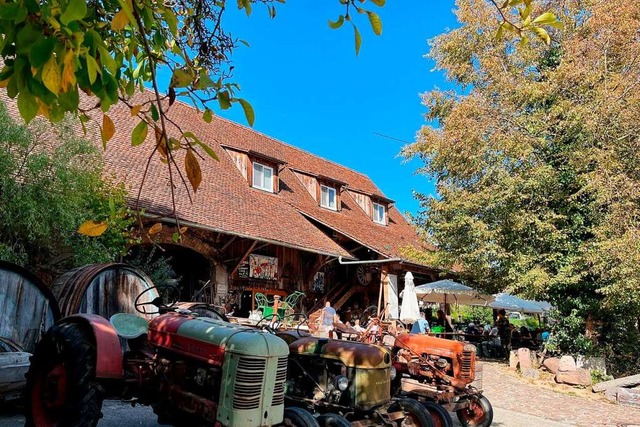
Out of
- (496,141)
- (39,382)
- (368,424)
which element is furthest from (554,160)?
(39,382)

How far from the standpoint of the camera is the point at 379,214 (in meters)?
21.7

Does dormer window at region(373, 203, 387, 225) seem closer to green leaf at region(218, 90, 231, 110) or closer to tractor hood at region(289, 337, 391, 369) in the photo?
tractor hood at region(289, 337, 391, 369)

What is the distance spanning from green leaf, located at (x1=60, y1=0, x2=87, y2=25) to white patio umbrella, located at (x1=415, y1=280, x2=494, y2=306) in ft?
45.0

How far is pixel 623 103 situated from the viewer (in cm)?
1178

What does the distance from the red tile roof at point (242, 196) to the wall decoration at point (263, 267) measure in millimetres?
1026

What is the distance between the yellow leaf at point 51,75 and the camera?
1.56 metres

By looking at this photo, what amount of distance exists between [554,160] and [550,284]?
3.07 meters

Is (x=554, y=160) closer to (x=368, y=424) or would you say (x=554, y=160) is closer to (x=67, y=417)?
(x=368, y=424)

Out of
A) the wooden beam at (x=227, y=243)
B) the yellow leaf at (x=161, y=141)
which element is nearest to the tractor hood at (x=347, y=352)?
the yellow leaf at (x=161, y=141)

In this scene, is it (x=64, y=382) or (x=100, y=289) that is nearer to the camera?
(x=64, y=382)

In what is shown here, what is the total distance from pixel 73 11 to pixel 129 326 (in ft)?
13.6

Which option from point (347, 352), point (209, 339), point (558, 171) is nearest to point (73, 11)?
point (209, 339)

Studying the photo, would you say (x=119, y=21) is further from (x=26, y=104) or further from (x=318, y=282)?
(x=318, y=282)

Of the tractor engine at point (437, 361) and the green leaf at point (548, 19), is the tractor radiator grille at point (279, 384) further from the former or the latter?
the tractor engine at point (437, 361)
